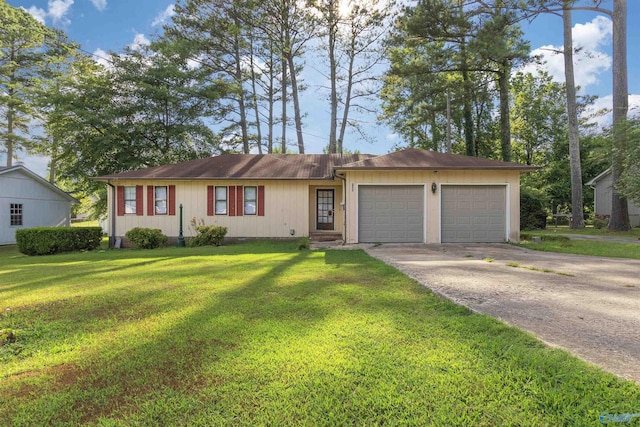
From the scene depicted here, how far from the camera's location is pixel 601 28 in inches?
660

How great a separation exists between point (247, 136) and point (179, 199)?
1050 centimetres

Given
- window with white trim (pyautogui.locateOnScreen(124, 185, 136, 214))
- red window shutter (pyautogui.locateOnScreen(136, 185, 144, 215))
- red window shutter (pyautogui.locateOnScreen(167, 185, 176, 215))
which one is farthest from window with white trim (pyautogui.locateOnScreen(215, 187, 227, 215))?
window with white trim (pyautogui.locateOnScreen(124, 185, 136, 214))

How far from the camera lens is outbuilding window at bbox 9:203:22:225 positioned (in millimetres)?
15651

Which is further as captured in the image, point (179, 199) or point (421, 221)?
point (179, 199)

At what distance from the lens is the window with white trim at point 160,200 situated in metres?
12.9

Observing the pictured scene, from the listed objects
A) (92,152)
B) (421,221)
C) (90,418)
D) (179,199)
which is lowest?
(90,418)

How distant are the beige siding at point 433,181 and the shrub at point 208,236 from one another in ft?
16.0

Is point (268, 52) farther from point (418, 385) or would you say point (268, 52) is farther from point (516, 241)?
point (418, 385)

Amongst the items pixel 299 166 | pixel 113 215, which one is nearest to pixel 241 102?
pixel 299 166

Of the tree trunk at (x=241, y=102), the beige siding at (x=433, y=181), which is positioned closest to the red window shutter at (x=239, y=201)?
the beige siding at (x=433, y=181)

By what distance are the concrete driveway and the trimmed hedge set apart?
11469mm

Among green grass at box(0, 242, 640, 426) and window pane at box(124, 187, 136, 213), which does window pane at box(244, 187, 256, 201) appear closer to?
window pane at box(124, 187, 136, 213)

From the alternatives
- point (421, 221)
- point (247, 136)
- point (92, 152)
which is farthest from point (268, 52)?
point (421, 221)

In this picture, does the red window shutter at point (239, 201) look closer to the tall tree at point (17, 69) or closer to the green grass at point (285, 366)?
the green grass at point (285, 366)
